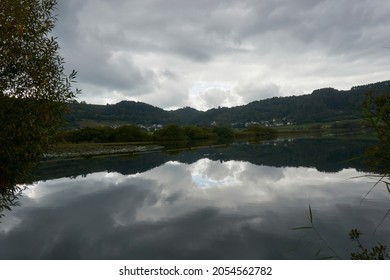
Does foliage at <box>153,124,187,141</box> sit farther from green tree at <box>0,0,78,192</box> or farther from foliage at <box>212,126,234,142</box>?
green tree at <box>0,0,78,192</box>

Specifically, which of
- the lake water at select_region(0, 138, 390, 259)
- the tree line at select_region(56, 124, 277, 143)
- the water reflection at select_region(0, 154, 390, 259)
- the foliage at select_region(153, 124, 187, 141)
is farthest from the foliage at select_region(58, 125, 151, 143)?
the water reflection at select_region(0, 154, 390, 259)

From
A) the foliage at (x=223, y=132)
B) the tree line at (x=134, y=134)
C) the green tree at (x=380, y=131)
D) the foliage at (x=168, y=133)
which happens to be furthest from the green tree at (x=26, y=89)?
the foliage at (x=223, y=132)

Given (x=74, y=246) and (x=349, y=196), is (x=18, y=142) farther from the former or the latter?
(x=349, y=196)

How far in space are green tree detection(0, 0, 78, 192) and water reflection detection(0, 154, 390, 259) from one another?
6.65 meters

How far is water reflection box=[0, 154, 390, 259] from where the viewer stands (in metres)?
16.2

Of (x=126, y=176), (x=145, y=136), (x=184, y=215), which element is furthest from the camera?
(x=145, y=136)

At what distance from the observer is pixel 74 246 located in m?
17.4

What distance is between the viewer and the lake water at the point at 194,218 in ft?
53.0

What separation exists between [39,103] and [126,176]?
3248cm

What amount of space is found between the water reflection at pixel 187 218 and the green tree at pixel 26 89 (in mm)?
6654

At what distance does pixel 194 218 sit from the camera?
22.2 meters

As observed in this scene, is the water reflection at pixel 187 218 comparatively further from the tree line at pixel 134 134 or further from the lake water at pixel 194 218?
the tree line at pixel 134 134

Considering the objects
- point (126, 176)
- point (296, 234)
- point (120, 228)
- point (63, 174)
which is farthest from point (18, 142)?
point (63, 174)

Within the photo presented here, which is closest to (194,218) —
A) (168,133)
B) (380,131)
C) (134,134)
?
(380,131)
